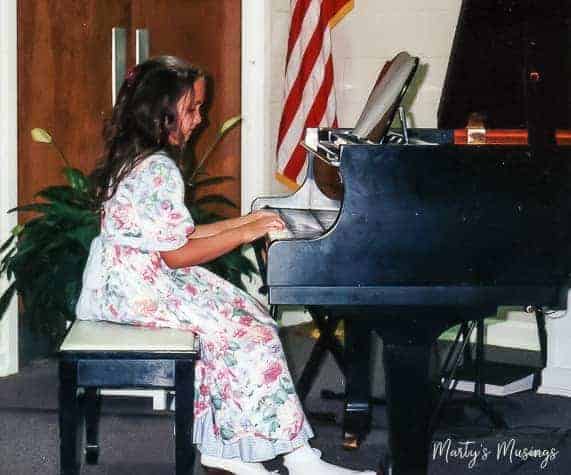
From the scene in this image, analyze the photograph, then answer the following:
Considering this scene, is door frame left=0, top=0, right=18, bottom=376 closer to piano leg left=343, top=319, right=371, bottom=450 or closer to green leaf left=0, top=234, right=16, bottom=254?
green leaf left=0, top=234, right=16, bottom=254

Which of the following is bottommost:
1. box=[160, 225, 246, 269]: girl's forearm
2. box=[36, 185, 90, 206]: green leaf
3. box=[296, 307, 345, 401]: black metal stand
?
box=[296, 307, 345, 401]: black metal stand

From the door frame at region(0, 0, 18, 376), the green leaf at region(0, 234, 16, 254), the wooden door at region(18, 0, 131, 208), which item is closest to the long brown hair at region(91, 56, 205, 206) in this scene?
the green leaf at region(0, 234, 16, 254)

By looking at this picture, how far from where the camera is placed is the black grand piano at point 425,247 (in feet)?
7.49

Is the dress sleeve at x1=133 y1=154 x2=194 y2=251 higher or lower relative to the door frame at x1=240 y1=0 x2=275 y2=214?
lower

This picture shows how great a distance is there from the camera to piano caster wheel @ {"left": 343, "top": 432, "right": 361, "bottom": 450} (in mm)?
3170

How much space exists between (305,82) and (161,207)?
6.69ft

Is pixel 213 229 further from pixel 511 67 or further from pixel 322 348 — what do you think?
pixel 511 67

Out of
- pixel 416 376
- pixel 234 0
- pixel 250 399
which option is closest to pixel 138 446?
pixel 250 399

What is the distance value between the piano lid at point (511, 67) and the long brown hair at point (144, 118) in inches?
30.6

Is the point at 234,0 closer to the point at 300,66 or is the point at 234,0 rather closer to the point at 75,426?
the point at 300,66

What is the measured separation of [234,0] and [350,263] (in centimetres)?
263

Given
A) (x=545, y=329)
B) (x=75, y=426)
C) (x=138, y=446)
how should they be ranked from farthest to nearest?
(x=545, y=329) < (x=138, y=446) < (x=75, y=426)

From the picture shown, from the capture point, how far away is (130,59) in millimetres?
4426

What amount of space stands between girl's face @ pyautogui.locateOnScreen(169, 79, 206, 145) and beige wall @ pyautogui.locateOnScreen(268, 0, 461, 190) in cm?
205
